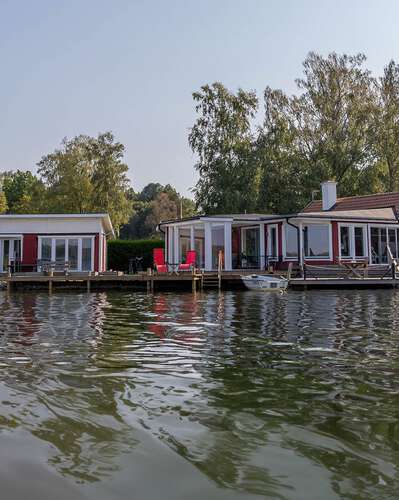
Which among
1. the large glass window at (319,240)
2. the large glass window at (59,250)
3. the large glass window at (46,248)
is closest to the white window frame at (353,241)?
the large glass window at (319,240)

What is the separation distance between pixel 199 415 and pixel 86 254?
24602mm

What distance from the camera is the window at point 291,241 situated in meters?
25.2

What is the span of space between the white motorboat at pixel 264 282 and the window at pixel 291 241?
13.8 ft

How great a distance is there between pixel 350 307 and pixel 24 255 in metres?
19.4

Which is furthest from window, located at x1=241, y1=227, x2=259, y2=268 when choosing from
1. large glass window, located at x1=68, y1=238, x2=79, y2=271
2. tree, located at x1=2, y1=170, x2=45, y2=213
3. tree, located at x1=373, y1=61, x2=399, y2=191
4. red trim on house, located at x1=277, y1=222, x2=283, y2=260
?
tree, located at x1=2, y1=170, x2=45, y2=213

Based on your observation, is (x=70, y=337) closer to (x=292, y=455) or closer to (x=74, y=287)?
(x=292, y=455)

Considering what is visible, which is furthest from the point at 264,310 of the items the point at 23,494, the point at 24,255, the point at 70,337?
the point at 24,255

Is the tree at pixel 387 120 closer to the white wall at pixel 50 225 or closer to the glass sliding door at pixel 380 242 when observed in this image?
the glass sliding door at pixel 380 242

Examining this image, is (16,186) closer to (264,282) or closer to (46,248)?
(46,248)

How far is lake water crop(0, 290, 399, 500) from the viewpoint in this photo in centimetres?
310

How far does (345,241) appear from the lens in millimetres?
25609

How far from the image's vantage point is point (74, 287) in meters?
23.8

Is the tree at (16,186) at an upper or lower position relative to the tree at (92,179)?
upper

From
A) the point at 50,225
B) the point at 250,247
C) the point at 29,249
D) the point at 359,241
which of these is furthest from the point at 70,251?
the point at 359,241
